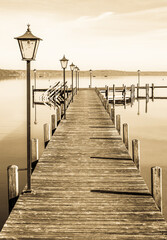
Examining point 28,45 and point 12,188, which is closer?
point 28,45

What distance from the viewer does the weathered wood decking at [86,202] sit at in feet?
15.8

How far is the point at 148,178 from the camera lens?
1273 centimetres

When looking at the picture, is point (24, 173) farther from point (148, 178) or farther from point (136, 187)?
point (136, 187)

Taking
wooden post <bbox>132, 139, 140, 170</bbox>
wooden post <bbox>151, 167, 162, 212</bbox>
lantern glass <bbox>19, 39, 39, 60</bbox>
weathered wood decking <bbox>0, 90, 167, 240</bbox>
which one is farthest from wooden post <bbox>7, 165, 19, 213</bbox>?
wooden post <bbox>132, 139, 140, 170</bbox>

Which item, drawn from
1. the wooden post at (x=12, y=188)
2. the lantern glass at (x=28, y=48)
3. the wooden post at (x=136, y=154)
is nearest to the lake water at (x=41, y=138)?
the wooden post at (x=136, y=154)

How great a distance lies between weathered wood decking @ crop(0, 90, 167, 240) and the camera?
15.8 ft

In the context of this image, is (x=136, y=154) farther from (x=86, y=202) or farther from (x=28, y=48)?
(x=28, y=48)

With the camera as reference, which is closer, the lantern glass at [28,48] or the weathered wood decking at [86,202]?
the weathered wood decking at [86,202]

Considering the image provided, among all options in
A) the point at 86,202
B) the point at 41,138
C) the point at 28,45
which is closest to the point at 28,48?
the point at 28,45

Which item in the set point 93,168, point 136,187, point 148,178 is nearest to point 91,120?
point 148,178

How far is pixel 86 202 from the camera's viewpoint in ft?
19.2

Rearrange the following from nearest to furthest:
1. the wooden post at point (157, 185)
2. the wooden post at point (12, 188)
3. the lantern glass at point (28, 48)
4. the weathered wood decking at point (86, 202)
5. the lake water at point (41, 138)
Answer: the weathered wood decking at point (86, 202) → the wooden post at point (157, 185) → the lantern glass at point (28, 48) → the wooden post at point (12, 188) → the lake water at point (41, 138)

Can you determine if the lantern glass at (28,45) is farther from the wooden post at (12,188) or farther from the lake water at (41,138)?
the lake water at (41,138)

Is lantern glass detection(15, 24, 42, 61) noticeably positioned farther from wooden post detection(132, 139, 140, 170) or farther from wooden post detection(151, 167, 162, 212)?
wooden post detection(132, 139, 140, 170)
